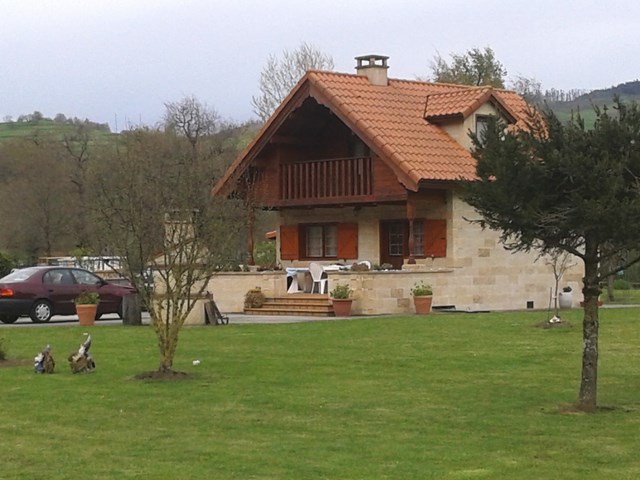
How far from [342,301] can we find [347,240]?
249 inches

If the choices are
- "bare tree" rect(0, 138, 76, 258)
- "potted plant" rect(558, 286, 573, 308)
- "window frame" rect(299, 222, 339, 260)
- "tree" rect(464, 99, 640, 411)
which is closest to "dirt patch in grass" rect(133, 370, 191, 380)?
"tree" rect(464, 99, 640, 411)

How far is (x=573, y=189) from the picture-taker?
12.3 metres

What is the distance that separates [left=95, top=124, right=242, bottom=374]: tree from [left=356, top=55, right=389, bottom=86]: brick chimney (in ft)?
41.9

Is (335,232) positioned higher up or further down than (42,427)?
higher up

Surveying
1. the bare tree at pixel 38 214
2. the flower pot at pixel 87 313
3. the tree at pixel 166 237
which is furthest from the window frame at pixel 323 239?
the bare tree at pixel 38 214

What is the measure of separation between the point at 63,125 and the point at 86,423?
87.0m

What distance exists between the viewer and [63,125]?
96562 millimetres

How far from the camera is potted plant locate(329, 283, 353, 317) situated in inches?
1221

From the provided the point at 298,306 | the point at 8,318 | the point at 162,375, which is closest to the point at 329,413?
the point at 162,375

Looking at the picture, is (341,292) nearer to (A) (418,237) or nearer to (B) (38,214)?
(A) (418,237)

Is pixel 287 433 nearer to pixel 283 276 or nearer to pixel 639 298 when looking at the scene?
pixel 283 276

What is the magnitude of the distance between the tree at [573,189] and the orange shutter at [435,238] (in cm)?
2098

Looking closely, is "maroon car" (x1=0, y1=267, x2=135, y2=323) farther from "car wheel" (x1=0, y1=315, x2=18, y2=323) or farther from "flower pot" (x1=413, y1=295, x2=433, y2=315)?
"flower pot" (x1=413, y1=295, x2=433, y2=315)

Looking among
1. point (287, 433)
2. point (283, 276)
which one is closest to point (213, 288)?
point (283, 276)
